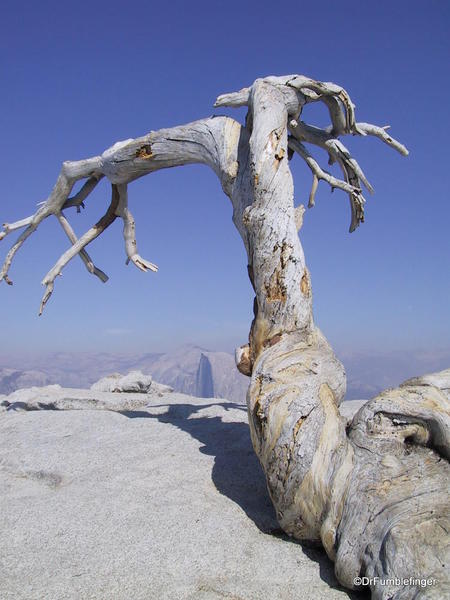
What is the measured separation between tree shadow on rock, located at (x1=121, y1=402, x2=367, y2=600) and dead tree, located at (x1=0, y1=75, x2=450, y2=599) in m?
0.13

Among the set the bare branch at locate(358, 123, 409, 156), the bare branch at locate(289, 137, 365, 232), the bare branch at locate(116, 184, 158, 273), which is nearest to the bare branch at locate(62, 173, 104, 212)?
the bare branch at locate(116, 184, 158, 273)

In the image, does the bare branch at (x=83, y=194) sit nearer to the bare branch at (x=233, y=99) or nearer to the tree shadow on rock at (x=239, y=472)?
the bare branch at (x=233, y=99)

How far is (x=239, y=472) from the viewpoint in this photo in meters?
5.07

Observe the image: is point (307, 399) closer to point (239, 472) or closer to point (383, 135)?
point (239, 472)

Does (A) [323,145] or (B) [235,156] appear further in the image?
(A) [323,145]

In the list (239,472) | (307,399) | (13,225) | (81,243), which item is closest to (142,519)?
(239,472)

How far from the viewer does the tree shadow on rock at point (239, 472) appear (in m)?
3.73

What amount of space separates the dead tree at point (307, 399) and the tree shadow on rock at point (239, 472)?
0.42 feet

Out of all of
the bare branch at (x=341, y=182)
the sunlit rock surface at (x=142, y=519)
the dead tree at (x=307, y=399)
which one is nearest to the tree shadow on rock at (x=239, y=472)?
the sunlit rock surface at (x=142, y=519)

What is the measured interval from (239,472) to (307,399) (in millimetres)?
1486

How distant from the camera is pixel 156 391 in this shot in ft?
35.7

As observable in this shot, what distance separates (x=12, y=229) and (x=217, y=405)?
A: 4.52 m

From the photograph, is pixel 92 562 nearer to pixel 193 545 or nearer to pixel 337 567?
pixel 193 545

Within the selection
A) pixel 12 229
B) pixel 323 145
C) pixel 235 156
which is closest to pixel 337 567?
pixel 235 156
